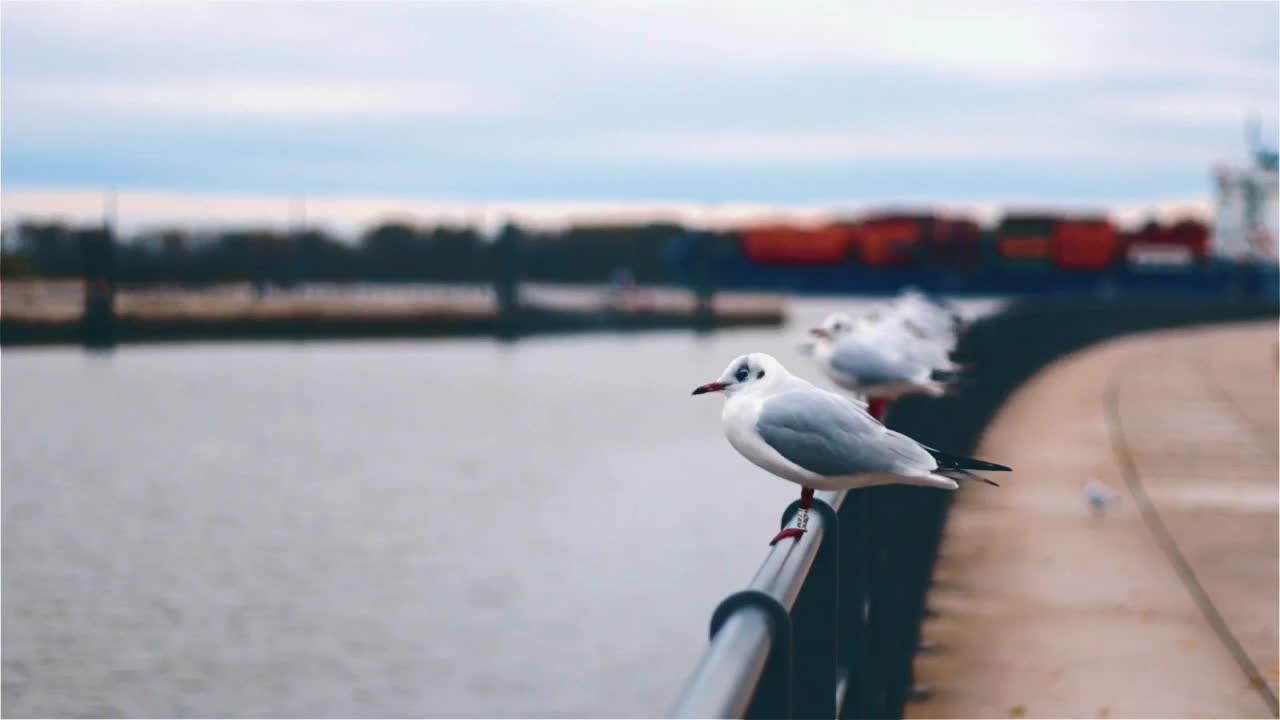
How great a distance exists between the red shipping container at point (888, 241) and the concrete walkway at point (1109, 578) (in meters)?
127

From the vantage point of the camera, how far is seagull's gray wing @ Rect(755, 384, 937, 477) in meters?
4.70

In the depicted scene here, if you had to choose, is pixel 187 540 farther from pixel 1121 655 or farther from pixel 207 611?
pixel 1121 655

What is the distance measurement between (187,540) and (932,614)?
1917 centimetres

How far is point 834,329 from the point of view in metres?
8.24

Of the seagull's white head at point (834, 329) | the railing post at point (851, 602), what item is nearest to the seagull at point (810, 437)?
the railing post at point (851, 602)

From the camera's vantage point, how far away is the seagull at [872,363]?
25.0ft

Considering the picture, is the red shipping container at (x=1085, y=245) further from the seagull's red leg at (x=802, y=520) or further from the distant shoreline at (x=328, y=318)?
the seagull's red leg at (x=802, y=520)

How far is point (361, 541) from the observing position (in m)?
26.2

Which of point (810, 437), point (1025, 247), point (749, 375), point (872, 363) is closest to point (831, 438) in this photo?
point (810, 437)

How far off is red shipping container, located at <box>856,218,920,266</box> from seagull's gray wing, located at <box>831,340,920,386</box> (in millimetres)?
140834

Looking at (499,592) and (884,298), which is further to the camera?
(884,298)

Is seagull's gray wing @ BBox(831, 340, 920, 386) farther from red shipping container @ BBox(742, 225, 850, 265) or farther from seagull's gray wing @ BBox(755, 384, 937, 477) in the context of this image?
red shipping container @ BBox(742, 225, 850, 265)

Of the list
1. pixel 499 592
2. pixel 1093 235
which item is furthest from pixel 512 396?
pixel 1093 235

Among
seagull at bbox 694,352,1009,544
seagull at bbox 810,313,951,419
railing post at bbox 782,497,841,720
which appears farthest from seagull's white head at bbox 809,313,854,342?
railing post at bbox 782,497,841,720
